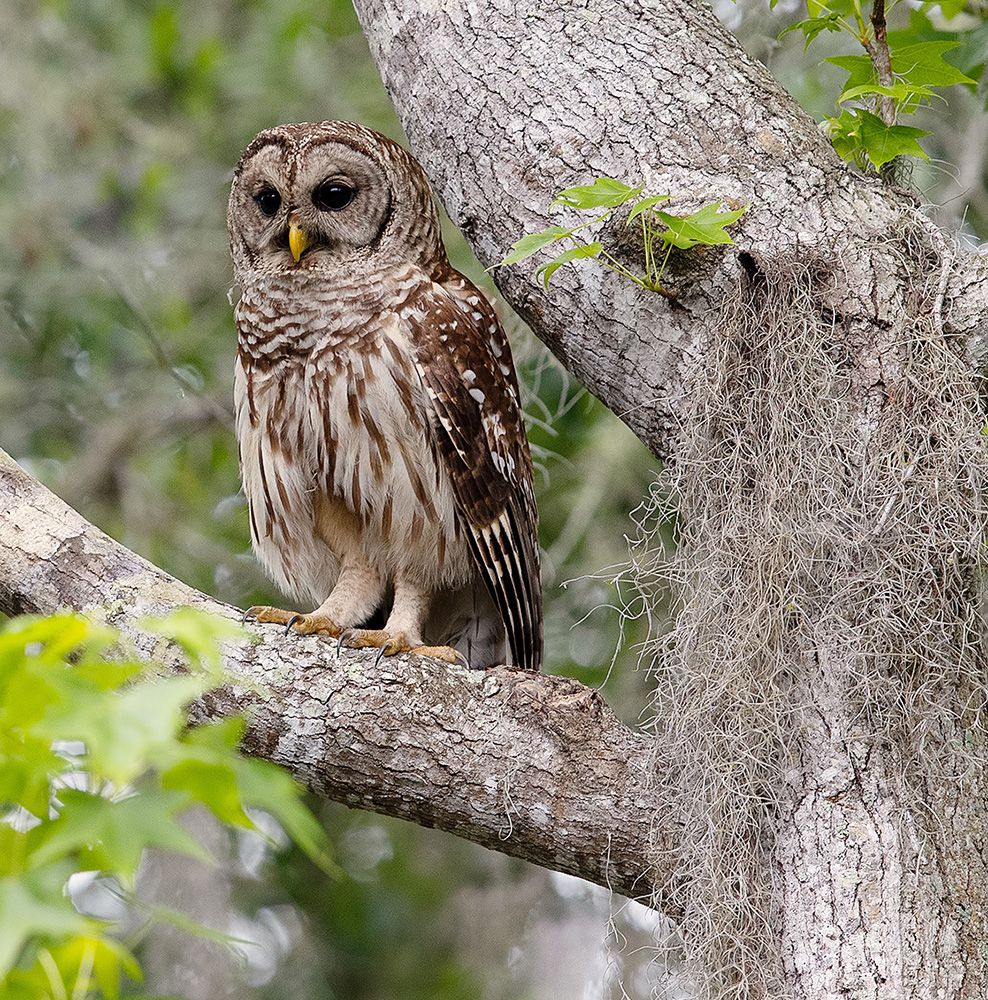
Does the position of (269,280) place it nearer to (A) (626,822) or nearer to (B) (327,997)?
(A) (626,822)

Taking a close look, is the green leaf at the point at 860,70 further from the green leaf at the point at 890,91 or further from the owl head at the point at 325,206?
the owl head at the point at 325,206

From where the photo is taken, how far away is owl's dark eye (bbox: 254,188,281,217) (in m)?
3.77

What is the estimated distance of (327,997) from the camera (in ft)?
17.4

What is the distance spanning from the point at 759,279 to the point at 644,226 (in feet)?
1.00

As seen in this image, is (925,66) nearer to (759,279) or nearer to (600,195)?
(759,279)

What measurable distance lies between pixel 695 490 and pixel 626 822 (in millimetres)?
639

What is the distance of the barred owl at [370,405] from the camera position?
3.48 m

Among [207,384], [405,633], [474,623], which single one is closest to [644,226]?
[405,633]

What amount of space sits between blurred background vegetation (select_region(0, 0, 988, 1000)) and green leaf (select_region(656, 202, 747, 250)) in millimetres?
2234

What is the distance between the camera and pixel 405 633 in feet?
11.1

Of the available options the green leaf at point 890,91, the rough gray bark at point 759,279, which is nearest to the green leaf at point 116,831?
the rough gray bark at point 759,279

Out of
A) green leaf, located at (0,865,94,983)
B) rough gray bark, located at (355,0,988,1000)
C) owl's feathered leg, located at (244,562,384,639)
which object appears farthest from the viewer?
owl's feathered leg, located at (244,562,384,639)

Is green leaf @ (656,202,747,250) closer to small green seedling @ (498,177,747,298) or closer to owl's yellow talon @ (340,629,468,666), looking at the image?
small green seedling @ (498,177,747,298)

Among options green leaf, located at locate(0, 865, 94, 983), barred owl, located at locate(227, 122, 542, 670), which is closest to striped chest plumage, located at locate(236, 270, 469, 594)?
barred owl, located at locate(227, 122, 542, 670)
